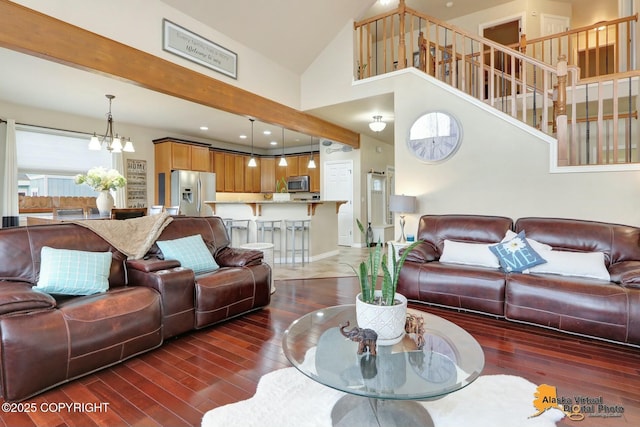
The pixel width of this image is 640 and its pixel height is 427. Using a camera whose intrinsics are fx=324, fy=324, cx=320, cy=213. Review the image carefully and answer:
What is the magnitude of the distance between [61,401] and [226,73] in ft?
12.7

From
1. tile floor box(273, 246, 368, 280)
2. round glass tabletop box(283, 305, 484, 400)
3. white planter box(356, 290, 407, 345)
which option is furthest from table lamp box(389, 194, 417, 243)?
white planter box(356, 290, 407, 345)

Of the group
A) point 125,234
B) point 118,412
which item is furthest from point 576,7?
point 118,412

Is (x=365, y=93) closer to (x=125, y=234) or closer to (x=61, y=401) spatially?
(x=125, y=234)

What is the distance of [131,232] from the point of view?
2932 mm

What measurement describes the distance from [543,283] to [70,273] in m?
3.63

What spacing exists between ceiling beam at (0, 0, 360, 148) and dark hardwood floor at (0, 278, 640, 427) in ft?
8.49

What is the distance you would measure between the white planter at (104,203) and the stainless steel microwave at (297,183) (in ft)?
16.6

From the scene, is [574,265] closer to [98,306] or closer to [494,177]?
[494,177]

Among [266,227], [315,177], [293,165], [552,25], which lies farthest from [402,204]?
[293,165]

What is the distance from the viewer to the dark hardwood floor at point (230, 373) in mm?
1677

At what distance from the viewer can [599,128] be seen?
3.42 meters

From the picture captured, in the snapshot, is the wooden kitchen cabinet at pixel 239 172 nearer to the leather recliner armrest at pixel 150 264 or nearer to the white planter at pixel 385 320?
the leather recliner armrest at pixel 150 264

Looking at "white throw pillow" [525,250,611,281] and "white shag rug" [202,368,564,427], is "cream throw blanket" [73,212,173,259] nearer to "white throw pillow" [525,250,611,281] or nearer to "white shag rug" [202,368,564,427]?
"white shag rug" [202,368,564,427]

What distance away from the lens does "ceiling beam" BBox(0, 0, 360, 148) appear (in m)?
2.55
